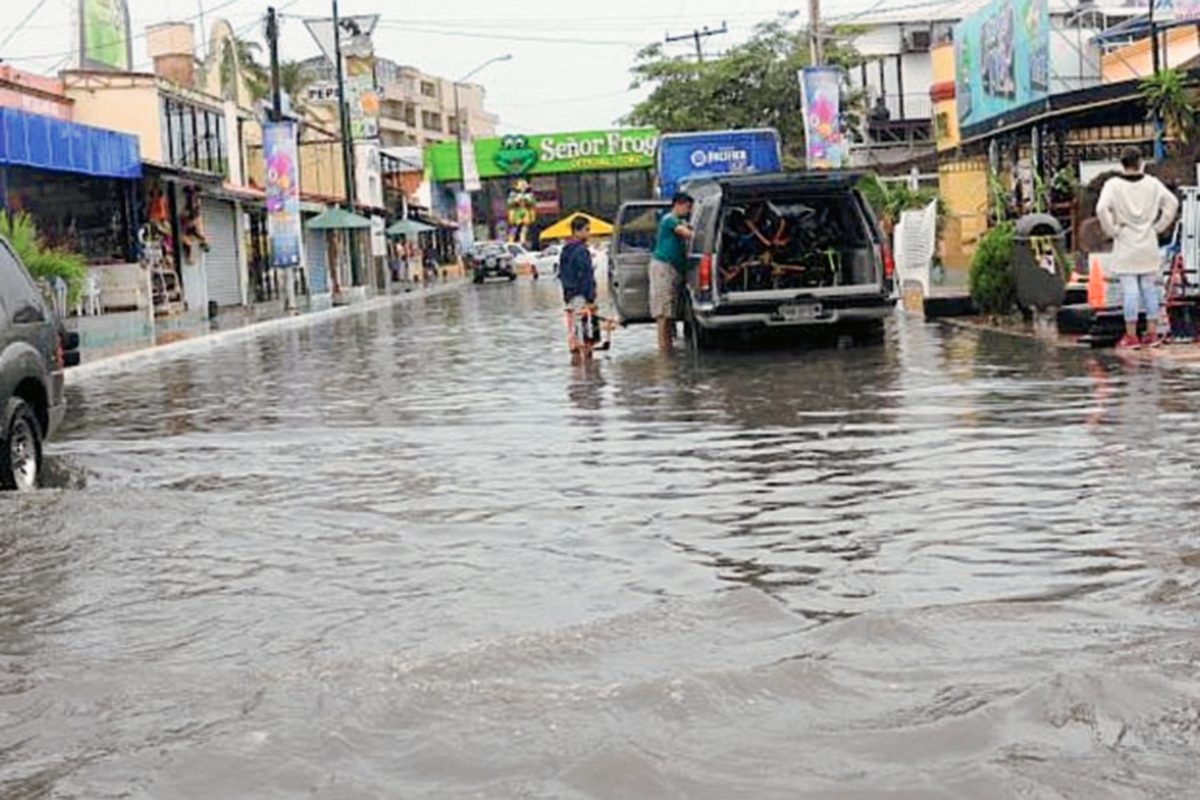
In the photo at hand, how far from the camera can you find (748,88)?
57844 mm

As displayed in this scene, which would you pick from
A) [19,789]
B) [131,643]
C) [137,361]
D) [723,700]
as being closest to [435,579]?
[131,643]

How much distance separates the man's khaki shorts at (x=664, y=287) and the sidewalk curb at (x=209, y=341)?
6.62 meters

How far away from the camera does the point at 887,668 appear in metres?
4.95

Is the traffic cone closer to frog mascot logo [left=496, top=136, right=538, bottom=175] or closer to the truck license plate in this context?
the truck license plate

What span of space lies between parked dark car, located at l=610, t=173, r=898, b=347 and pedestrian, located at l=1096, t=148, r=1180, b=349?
2917 mm

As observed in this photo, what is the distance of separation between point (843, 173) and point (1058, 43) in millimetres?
20956

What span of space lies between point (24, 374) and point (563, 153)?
7414cm

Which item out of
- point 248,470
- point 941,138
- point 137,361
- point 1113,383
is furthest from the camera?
point 941,138

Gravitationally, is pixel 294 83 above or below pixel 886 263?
above

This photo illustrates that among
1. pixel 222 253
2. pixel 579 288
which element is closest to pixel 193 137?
pixel 222 253

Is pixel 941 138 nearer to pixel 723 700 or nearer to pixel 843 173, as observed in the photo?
pixel 843 173

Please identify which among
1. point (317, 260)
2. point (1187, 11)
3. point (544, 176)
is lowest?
point (317, 260)

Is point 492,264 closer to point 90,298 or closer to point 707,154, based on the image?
point 90,298

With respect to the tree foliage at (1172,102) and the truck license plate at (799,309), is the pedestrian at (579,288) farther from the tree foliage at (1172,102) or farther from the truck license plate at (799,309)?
the tree foliage at (1172,102)
